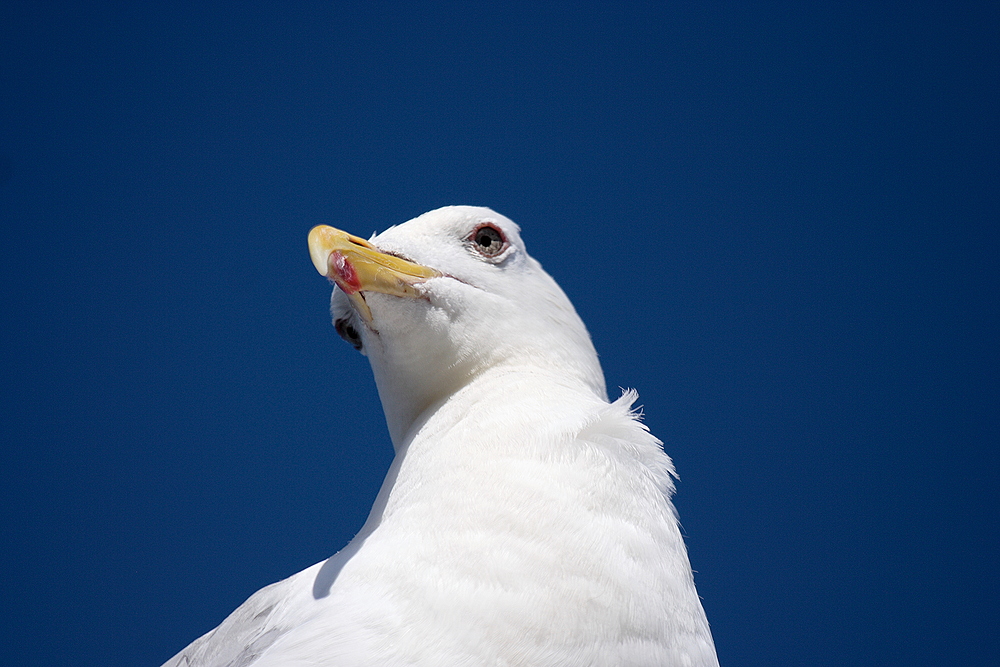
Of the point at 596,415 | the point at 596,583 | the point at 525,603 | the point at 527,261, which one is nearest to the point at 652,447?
the point at 596,415

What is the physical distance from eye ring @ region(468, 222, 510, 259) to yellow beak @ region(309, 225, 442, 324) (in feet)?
0.89

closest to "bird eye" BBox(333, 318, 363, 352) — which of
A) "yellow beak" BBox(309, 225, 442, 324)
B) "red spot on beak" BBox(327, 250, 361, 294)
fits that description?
"yellow beak" BBox(309, 225, 442, 324)

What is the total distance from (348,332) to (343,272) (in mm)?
498

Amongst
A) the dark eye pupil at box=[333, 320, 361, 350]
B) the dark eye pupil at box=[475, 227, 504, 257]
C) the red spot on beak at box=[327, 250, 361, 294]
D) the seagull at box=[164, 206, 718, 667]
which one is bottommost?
the seagull at box=[164, 206, 718, 667]

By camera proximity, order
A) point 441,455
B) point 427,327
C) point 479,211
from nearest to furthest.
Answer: point 441,455, point 427,327, point 479,211

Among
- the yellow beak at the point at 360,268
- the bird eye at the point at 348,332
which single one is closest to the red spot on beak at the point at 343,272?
the yellow beak at the point at 360,268

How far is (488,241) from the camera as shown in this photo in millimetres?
2289

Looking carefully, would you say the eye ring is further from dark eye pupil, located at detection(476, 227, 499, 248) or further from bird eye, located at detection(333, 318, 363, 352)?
bird eye, located at detection(333, 318, 363, 352)

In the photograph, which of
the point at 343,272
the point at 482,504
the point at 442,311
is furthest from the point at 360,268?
the point at 482,504

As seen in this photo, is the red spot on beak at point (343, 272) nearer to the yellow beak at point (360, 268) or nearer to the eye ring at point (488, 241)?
the yellow beak at point (360, 268)

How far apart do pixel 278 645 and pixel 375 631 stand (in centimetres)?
24

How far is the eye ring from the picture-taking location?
224 centimetres

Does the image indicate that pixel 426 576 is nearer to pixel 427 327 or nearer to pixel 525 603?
pixel 525 603

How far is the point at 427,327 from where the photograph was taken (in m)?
1.98
